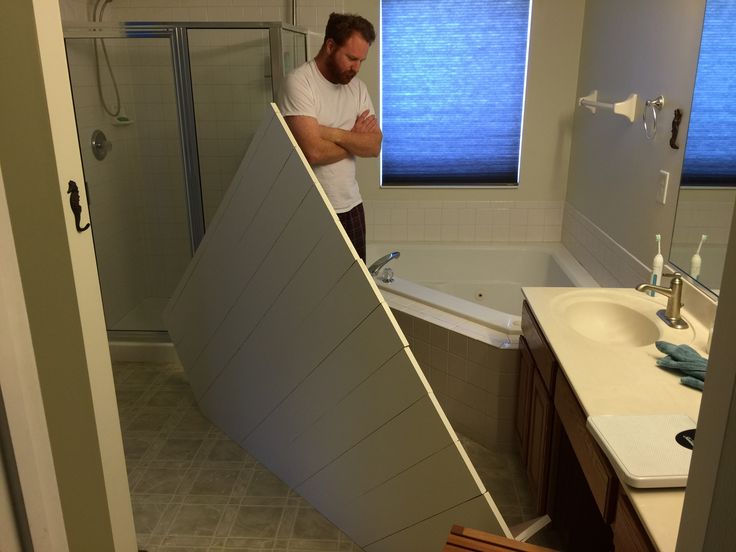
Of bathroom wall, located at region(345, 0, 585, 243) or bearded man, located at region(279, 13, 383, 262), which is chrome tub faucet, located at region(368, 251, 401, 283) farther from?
bathroom wall, located at region(345, 0, 585, 243)

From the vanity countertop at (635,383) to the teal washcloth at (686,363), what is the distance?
0.02 metres

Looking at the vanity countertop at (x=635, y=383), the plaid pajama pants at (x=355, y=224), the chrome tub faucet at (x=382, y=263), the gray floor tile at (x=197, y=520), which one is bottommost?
the gray floor tile at (x=197, y=520)

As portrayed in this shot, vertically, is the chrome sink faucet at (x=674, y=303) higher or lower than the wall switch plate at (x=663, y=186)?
lower

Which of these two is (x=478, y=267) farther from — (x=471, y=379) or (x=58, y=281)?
(x=58, y=281)

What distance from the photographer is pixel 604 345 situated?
1672 mm

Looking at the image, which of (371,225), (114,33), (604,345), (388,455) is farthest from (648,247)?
(114,33)

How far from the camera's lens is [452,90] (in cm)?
339

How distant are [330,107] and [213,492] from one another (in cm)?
155

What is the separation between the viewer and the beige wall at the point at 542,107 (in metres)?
3.23

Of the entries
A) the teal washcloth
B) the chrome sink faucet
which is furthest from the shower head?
the teal washcloth

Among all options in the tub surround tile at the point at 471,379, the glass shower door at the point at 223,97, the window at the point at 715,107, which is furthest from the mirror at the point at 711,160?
the glass shower door at the point at 223,97

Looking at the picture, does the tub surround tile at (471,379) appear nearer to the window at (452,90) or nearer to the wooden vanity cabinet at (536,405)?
the wooden vanity cabinet at (536,405)

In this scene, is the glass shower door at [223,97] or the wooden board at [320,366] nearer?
the wooden board at [320,366]

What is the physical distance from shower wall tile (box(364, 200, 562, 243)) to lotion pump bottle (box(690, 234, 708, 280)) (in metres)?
1.66
